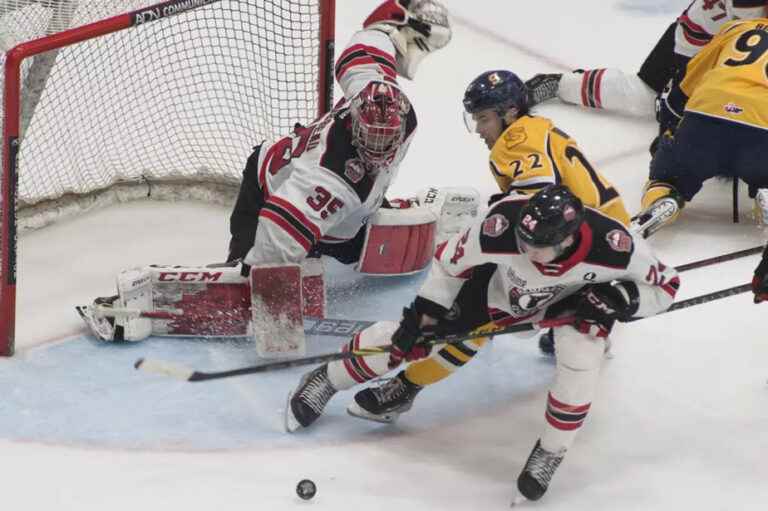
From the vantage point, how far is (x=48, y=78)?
4203 mm

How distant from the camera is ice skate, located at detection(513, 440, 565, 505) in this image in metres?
3.20

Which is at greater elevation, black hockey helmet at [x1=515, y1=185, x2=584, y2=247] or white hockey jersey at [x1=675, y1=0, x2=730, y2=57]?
black hockey helmet at [x1=515, y1=185, x2=584, y2=247]

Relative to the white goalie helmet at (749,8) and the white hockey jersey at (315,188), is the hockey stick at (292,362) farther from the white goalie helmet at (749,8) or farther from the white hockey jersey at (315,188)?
the white goalie helmet at (749,8)

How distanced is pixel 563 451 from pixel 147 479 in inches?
36.8

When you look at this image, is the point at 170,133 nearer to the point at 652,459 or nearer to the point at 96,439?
the point at 96,439

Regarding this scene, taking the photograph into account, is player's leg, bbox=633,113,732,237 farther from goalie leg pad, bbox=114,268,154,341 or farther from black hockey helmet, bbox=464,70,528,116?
goalie leg pad, bbox=114,268,154,341

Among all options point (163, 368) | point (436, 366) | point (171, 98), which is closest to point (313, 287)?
point (436, 366)

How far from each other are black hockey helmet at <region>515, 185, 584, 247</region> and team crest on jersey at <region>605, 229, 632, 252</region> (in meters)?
0.11

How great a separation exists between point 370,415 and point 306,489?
1.27ft

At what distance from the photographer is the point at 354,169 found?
374 cm

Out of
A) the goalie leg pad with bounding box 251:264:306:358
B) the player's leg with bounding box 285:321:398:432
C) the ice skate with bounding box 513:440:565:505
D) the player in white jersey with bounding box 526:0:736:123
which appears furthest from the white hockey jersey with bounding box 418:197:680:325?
the player in white jersey with bounding box 526:0:736:123

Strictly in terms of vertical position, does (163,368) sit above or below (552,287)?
below

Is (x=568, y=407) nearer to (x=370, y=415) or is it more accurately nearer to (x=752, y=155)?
(x=370, y=415)

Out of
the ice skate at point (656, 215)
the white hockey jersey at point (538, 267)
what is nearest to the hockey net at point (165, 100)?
the ice skate at point (656, 215)
